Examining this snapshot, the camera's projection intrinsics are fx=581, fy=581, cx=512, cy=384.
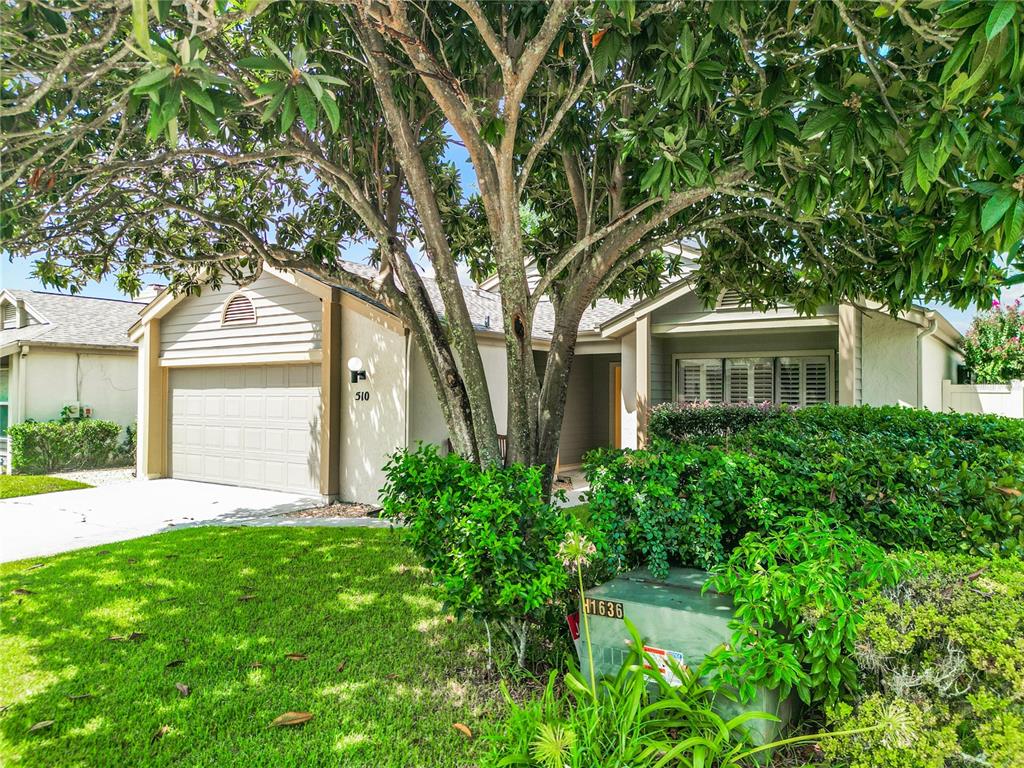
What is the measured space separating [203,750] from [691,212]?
22.1ft

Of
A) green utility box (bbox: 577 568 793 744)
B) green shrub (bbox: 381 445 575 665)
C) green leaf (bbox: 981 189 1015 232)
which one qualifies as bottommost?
green utility box (bbox: 577 568 793 744)

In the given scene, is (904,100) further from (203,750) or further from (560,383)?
(203,750)

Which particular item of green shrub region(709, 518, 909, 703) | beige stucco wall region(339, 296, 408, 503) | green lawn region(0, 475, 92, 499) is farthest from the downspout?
green lawn region(0, 475, 92, 499)

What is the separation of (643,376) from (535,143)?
25.2 ft

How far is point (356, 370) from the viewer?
9.97 metres

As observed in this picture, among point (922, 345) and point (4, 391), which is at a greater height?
point (922, 345)

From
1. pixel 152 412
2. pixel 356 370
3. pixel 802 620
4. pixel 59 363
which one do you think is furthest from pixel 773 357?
pixel 59 363

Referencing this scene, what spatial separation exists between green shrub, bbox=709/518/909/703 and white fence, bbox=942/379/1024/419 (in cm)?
1097

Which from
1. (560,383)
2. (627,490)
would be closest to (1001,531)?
(627,490)

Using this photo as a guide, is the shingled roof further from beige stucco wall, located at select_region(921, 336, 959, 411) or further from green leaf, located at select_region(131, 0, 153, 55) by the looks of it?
beige stucco wall, located at select_region(921, 336, 959, 411)

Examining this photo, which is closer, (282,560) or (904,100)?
(904,100)

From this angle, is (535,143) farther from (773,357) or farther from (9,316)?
(9,316)

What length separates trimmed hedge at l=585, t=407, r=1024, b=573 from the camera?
360 centimetres

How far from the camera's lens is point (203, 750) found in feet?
10.3
